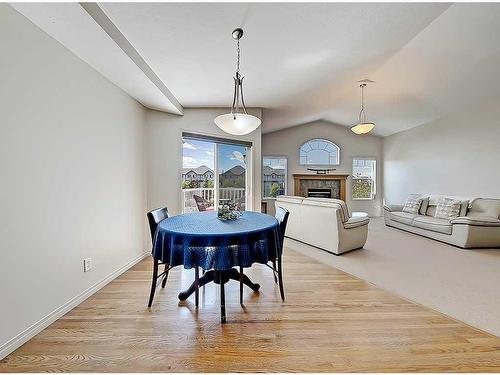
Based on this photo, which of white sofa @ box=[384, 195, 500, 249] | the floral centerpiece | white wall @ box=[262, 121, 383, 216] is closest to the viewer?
the floral centerpiece

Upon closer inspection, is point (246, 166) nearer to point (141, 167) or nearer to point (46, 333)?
point (141, 167)

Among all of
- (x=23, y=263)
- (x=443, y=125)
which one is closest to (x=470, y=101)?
(x=443, y=125)

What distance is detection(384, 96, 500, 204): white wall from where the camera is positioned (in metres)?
4.62

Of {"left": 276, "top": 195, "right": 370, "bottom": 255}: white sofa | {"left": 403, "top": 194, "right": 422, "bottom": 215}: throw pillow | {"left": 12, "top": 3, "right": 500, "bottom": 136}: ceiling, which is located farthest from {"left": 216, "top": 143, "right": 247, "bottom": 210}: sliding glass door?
{"left": 403, "top": 194, "right": 422, "bottom": 215}: throw pillow

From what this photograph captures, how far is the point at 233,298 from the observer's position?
2.32 meters

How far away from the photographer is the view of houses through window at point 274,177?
25.5 ft

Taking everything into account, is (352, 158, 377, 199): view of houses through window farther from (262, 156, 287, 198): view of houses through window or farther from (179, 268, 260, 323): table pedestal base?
(179, 268, 260, 323): table pedestal base

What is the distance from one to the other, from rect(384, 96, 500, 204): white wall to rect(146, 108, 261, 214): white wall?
5.53 metres

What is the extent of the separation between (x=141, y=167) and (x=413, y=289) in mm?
3816

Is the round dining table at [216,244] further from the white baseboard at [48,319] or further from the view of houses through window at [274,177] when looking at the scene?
the view of houses through window at [274,177]

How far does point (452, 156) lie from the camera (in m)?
5.41

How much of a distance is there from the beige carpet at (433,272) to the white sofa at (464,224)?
16 cm

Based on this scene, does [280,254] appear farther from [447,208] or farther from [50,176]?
[447,208]

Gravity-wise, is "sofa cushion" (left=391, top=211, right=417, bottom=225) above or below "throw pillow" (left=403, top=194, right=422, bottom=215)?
below
